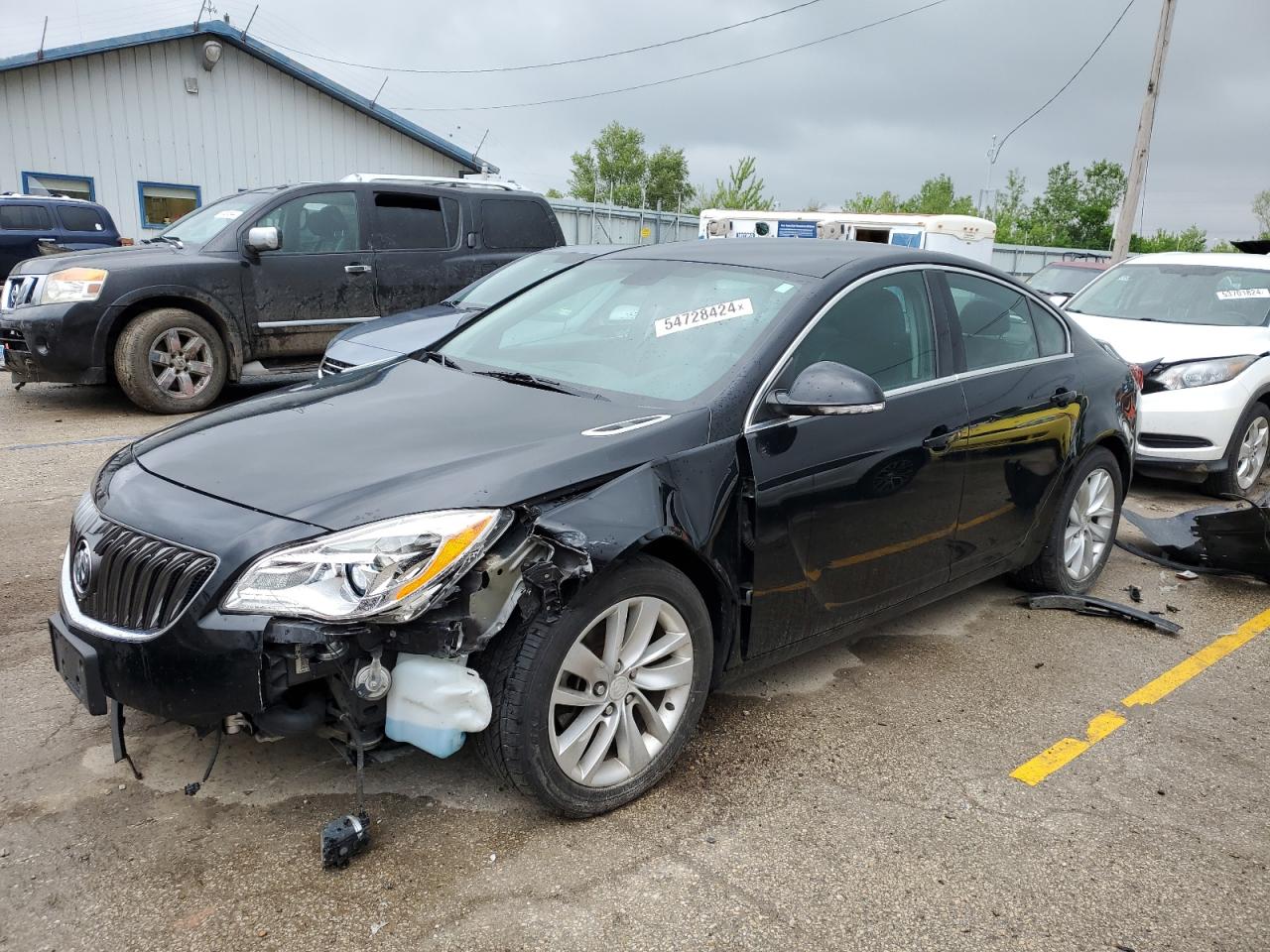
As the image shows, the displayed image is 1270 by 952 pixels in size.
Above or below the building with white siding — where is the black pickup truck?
below

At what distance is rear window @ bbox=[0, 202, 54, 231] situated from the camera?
51.9ft

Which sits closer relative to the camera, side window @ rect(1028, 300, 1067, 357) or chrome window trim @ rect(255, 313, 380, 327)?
side window @ rect(1028, 300, 1067, 357)

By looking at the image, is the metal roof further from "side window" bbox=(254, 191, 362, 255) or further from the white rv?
"side window" bbox=(254, 191, 362, 255)

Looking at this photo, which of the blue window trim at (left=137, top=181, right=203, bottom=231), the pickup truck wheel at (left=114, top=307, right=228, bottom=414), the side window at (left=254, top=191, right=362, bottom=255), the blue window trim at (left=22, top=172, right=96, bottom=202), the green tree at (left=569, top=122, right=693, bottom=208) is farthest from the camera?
the green tree at (left=569, top=122, right=693, bottom=208)

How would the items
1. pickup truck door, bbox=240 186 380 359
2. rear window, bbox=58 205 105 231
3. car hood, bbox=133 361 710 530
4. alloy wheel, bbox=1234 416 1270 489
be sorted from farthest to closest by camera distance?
1. rear window, bbox=58 205 105 231
2. pickup truck door, bbox=240 186 380 359
3. alloy wheel, bbox=1234 416 1270 489
4. car hood, bbox=133 361 710 530

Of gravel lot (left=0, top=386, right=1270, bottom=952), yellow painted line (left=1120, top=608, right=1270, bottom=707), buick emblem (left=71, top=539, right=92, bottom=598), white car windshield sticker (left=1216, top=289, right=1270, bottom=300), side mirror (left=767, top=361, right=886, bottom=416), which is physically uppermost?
white car windshield sticker (left=1216, top=289, right=1270, bottom=300)

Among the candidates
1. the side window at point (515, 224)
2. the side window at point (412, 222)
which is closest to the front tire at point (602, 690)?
the side window at point (412, 222)

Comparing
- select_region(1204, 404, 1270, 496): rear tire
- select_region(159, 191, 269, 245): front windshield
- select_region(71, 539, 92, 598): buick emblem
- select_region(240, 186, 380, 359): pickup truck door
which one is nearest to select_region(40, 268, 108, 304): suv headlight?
select_region(159, 191, 269, 245): front windshield

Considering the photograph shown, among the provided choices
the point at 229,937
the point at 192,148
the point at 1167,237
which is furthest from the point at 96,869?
the point at 1167,237

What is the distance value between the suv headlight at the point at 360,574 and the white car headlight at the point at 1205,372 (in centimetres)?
609

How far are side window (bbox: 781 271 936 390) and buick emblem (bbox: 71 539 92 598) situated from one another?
2168 millimetres

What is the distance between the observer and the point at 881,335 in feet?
12.4

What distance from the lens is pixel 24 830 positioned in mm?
2773

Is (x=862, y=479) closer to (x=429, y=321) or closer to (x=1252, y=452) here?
(x=429, y=321)
